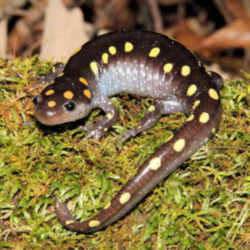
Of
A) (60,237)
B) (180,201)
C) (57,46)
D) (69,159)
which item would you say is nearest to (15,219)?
(60,237)

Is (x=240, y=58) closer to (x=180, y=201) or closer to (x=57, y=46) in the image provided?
(x=57, y=46)

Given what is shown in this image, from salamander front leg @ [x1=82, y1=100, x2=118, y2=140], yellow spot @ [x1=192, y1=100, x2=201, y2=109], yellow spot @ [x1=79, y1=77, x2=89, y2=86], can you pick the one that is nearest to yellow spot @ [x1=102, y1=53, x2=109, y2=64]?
yellow spot @ [x1=79, y1=77, x2=89, y2=86]

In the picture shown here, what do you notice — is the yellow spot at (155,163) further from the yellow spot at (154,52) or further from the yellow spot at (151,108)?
the yellow spot at (154,52)

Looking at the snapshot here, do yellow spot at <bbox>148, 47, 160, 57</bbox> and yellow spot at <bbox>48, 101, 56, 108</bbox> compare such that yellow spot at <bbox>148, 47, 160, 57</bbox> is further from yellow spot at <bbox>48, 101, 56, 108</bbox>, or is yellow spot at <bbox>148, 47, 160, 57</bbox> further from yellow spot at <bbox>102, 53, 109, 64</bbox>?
yellow spot at <bbox>48, 101, 56, 108</bbox>

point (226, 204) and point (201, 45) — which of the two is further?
point (201, 45)

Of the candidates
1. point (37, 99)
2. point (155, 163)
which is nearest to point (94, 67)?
point (37, 99)

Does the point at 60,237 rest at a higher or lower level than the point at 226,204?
lower

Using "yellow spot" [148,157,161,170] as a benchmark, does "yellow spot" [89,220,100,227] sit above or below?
below
